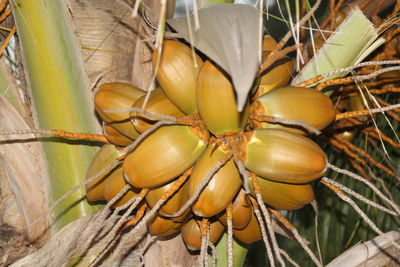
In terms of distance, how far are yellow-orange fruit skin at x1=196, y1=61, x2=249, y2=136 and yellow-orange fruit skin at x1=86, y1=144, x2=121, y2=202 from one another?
244 millimetres

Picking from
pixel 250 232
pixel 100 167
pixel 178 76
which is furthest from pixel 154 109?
pixel 250 232

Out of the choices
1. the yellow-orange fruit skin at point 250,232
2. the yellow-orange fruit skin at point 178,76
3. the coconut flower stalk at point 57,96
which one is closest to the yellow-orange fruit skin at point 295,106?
the yellow-orange fruit skin at point 178,76

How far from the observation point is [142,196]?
0.91 metres

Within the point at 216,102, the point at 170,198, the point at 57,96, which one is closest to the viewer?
the point at 216,102

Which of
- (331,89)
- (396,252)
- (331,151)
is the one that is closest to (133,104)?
(331,89)

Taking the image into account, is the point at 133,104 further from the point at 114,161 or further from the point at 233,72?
the point at 233,72

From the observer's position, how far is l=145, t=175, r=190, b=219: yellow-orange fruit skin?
3.03 ft

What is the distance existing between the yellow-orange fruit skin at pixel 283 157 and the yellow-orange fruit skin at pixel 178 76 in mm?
125

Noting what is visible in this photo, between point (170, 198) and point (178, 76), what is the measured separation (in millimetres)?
208

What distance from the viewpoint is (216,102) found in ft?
2.74

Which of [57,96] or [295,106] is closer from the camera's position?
[295,106]

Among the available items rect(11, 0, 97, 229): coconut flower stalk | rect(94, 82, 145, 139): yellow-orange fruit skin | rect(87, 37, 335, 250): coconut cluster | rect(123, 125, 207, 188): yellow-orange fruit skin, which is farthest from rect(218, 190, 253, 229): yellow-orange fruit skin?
rect(11, 0, 97, 229): coconut flower stalk

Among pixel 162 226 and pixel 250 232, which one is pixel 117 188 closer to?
pixel 162 226

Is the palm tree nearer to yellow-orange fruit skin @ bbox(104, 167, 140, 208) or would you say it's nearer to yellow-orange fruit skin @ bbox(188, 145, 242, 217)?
yellow-orange fruit skin @ bbox(104, 167, 140, 208)
